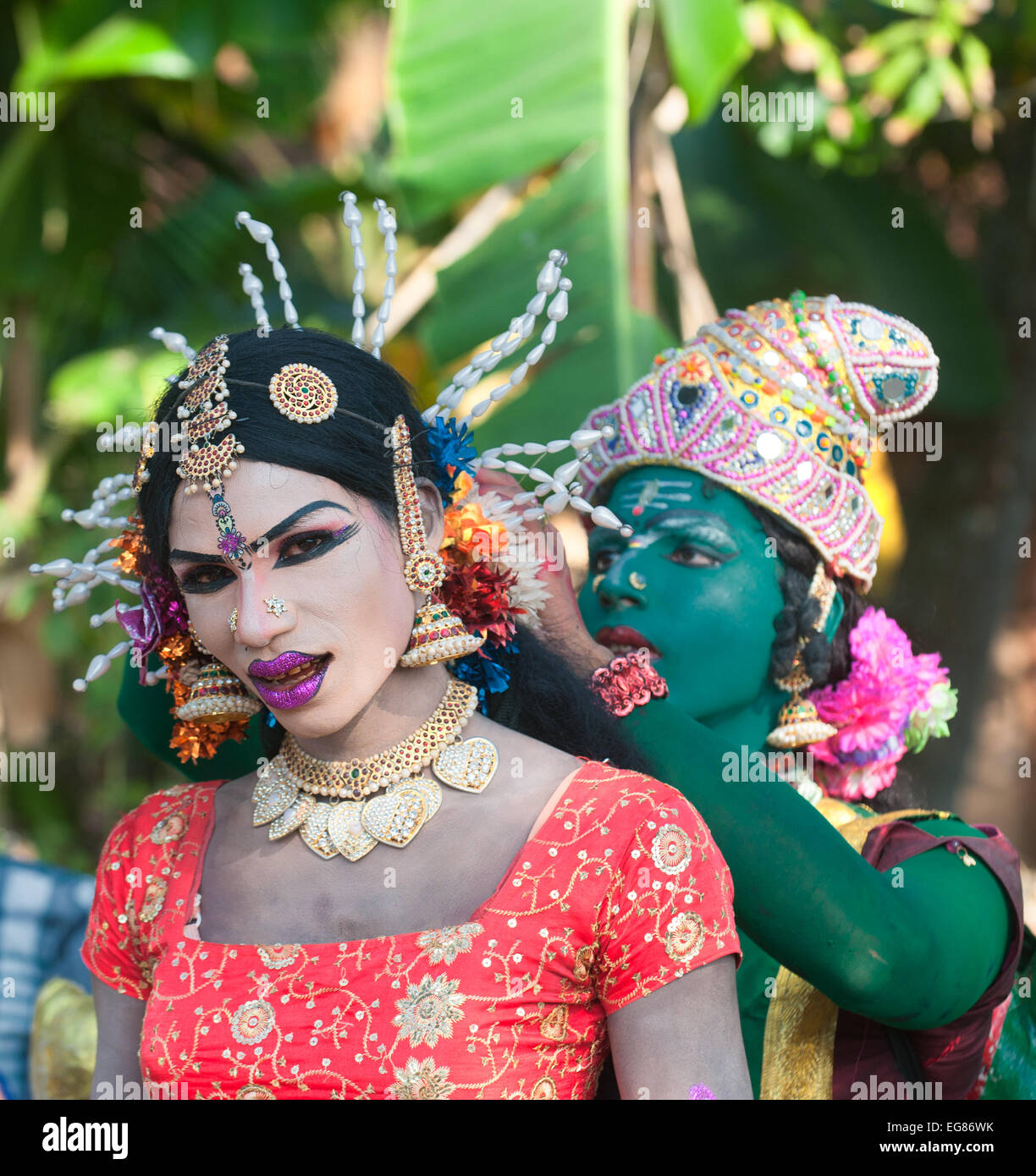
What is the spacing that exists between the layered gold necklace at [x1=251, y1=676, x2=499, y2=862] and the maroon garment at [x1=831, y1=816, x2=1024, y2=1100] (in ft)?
2.97

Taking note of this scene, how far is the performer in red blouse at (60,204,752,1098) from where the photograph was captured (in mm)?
1930

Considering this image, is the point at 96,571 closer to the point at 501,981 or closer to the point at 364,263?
the point at 364,263

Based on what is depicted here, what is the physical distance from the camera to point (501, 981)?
194 centimetres

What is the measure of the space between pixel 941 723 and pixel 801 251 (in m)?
4.54

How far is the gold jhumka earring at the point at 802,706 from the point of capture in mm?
2803

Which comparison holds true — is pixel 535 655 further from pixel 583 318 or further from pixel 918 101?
pixel 918 101

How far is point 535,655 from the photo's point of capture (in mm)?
2381

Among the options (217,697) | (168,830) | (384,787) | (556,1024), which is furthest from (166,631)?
(556,1024)

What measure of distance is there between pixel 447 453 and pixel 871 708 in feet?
3.67

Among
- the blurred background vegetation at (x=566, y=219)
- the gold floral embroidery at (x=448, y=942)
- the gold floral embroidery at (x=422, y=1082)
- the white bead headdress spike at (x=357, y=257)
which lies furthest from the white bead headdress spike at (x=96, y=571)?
the blurred background vegetation at (x=566, y=219)

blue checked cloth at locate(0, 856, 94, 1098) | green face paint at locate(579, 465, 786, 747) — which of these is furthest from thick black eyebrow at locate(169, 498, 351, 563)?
blue checked cloth at locate(0, 856, 94, 1098)

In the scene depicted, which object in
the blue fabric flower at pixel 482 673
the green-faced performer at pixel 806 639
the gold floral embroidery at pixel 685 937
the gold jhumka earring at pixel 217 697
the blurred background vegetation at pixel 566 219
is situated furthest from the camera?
the blurred background vegetation at pixel 566 219

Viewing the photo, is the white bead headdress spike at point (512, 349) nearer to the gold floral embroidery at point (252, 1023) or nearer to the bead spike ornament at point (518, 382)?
the bead spike ornament at point (518, 382)
